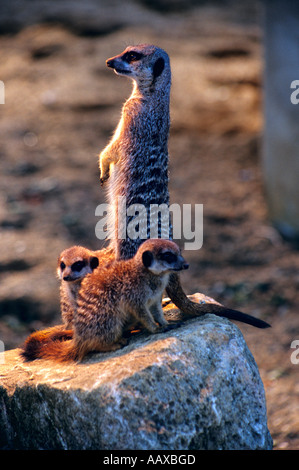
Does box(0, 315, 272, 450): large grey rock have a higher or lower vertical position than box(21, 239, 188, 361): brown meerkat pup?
lower

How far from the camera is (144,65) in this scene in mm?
3818

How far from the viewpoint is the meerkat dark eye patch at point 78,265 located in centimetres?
358

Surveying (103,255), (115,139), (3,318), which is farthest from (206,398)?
(3,318)

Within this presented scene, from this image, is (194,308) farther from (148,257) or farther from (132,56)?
(132,56)

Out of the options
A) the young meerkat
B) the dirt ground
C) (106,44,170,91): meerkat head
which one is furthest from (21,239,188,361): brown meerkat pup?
the dirt ground

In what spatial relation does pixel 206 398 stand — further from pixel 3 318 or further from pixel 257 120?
pixel 257 120

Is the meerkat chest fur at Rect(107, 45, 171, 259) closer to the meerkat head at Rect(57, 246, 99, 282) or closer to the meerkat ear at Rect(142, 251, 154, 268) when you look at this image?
the meerkat head at Rect(57, 246, 99, 282)

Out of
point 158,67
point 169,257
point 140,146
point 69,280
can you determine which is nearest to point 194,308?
point 169,257

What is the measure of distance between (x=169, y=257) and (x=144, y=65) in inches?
46.7

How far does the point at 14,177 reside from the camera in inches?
344

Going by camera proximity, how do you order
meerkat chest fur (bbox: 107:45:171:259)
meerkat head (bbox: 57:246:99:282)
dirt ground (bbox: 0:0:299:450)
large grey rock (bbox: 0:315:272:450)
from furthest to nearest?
1. dirt ground (bbox: 0:0:299:450)
2. meerkat chest fur (bbox: 107:45:171:259)
3. meerkat head (bbox: 57:246:99:282)
4. large grey rock (bbox: 0:315:272:450)

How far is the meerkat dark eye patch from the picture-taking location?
3580 mm

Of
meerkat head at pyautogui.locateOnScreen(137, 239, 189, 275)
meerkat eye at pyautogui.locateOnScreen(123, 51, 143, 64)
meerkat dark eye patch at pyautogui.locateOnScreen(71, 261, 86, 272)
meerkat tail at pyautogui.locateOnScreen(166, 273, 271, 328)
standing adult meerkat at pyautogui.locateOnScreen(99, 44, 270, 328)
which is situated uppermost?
meerkat eye at pyautogui.locateOnScreen(123, 51, 143, 64)

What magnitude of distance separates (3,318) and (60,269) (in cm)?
318
